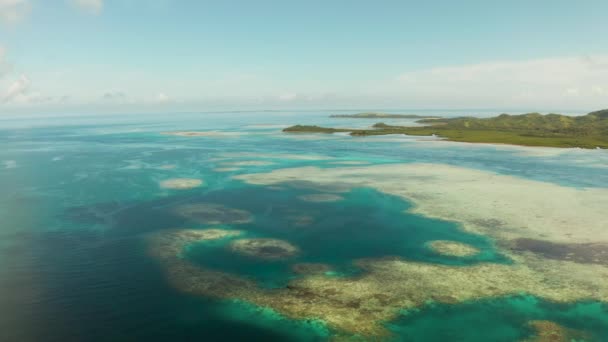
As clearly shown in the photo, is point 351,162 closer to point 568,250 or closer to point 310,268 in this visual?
point 568,250

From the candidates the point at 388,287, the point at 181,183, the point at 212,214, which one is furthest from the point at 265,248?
the point at 181,183

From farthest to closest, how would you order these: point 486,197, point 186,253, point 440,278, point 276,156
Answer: point 276,156 → point 486,197 → point 186,253 → point 440,278

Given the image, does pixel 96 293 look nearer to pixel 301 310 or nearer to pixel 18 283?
pixel 18 283

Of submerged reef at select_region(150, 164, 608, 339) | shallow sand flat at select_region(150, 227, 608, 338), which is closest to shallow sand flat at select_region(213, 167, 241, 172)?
submerged reef at select_region(150, 164, 608, 339)

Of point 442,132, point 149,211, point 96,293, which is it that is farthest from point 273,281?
point 442,132

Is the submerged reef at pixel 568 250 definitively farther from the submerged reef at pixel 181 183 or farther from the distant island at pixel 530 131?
the distant island at pixel 530 131

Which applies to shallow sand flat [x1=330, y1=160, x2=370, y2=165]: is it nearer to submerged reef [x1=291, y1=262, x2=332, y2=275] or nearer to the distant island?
submerged reef [x1=291, y1=262, x2=332, y2=275]

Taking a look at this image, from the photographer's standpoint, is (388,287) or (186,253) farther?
(186,253)
